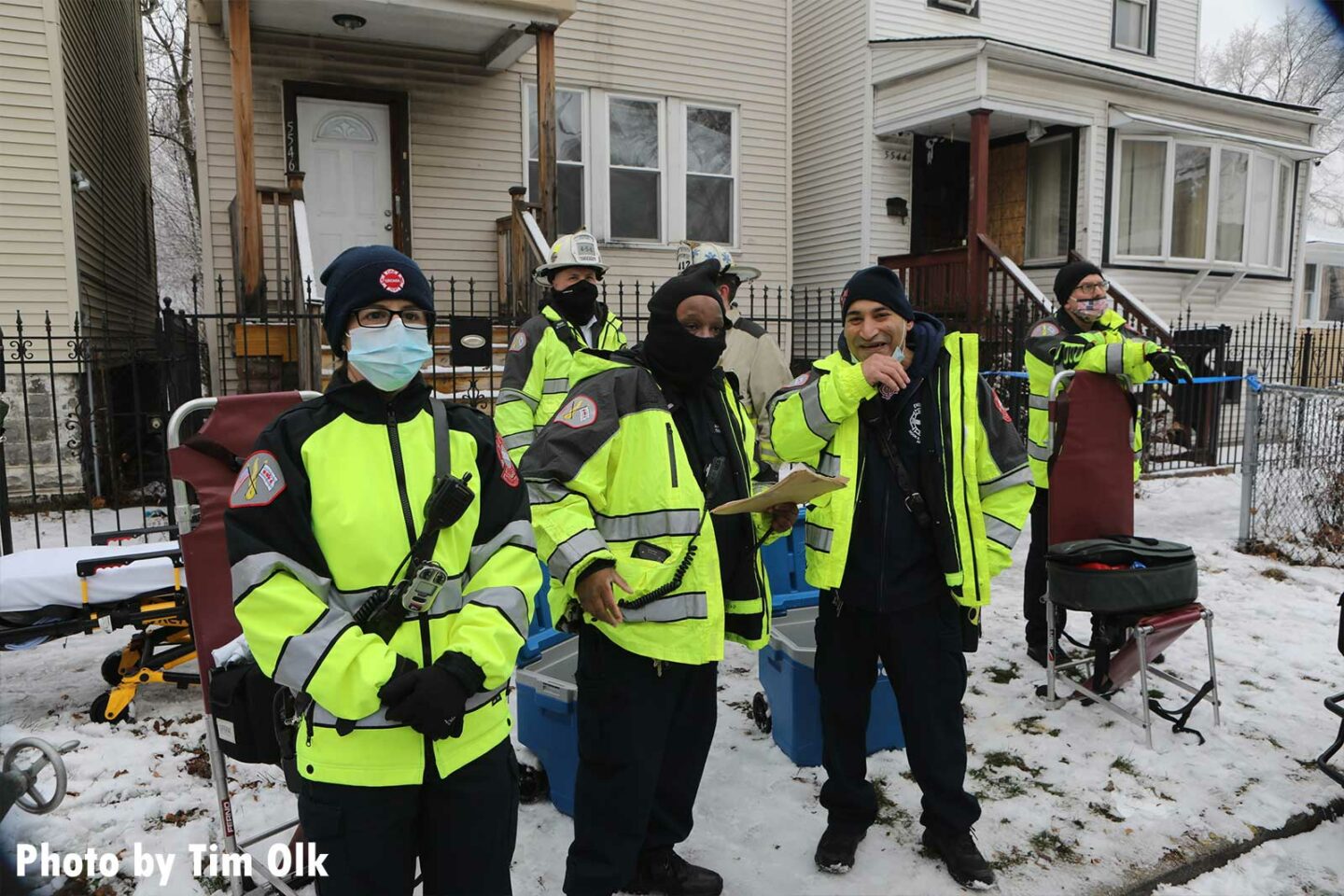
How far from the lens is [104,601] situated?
4.15m

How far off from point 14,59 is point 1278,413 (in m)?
12.2

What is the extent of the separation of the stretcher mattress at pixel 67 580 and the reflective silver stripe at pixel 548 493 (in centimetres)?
266

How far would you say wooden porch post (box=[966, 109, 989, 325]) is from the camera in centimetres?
1213

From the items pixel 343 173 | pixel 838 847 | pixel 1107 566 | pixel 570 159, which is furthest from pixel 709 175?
pixel 838 847

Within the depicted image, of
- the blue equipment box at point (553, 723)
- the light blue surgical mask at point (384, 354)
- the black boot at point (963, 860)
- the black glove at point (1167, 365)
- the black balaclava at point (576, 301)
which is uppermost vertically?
the black balaclava at point (576, 301)

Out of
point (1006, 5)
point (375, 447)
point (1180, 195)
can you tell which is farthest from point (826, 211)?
point (375, 447)

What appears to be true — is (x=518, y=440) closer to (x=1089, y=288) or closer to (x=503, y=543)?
(x=503, y=543)

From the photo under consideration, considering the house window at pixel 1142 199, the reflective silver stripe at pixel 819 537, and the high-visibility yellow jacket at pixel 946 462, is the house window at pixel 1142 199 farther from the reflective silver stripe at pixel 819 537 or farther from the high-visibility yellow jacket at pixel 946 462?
the reflective silver stripe at pixel 819 537

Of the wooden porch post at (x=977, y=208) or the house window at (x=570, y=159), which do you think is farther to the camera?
the wooden porch post at (x=977, y=208)

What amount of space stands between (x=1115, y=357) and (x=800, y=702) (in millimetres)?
2353

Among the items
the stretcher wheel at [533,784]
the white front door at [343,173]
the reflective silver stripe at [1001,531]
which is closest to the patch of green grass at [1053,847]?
the reflective silver stripe at [1001,531]

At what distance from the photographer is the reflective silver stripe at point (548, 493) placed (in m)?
2.57

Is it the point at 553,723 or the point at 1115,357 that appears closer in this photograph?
the point at 553,723

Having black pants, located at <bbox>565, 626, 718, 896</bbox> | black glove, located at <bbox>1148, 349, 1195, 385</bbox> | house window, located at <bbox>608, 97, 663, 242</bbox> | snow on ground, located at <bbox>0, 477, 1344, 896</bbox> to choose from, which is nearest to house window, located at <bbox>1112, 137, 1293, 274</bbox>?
house window, located at <bbox>608, 97, 663, 242</bbox>
